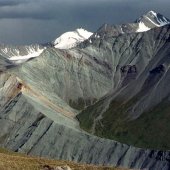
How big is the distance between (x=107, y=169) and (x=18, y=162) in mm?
11190

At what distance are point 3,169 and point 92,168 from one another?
37.5ft

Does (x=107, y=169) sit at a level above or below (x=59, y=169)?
below

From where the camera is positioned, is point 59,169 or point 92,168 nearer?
point 59,169

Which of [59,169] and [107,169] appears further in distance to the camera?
[107,169]

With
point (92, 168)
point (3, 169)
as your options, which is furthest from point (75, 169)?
point (3, 169)

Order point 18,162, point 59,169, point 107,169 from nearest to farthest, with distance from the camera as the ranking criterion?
point 59,169 < point 18,162 < point 107,169

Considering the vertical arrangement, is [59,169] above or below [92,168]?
above

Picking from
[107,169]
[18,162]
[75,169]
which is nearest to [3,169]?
[18,162]

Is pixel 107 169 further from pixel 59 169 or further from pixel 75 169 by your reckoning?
pixel 59 169

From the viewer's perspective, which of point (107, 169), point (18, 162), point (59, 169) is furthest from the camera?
point (107, 169)

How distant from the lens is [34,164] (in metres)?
65.2

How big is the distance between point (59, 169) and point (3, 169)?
18.8 ft

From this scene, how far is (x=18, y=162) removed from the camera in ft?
213

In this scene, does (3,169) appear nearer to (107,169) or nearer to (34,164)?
(34,164)
